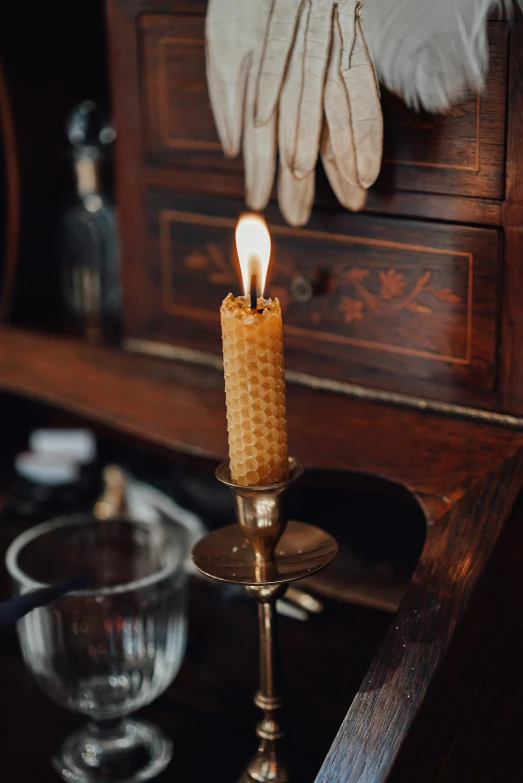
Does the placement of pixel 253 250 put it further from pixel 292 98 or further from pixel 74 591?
pixel 74 591

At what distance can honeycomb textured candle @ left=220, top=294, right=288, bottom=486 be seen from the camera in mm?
523

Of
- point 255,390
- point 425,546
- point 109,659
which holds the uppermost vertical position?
point 255,390

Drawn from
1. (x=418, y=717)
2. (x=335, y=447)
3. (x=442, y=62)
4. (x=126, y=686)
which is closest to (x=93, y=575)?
(x=126, y=686)

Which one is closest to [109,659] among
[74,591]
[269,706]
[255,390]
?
[74,591]

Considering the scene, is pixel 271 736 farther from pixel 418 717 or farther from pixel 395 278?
pixel 395 278

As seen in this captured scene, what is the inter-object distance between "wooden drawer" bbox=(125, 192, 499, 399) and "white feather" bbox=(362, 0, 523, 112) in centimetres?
9

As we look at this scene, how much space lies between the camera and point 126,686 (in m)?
0.74

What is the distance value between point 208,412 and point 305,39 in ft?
0.93

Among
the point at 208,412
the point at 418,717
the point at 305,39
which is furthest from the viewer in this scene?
the point at 208,412

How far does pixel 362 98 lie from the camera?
24.8 inches

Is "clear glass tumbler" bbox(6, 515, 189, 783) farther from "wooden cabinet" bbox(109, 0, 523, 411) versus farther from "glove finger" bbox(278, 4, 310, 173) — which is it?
"glove finger" bbox(278, 4, 310, 173)

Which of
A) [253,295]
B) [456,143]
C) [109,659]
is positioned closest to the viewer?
[253,295]

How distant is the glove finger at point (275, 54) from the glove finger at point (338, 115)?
4 centimetres

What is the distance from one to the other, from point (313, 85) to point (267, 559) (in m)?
0.30
